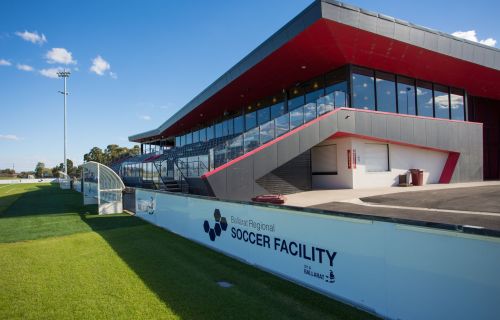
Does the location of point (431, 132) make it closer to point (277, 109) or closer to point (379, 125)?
A: point (379, 125)

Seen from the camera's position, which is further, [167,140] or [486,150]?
[167,140]

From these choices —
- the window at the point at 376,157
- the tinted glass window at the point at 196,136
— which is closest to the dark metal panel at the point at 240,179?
the window at the point at 376,157

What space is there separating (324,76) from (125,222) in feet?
45.2

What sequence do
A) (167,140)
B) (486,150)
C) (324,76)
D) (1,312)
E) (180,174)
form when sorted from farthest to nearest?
(167,140)
(486,150)
(324,76)
(180,174)
(1,312)

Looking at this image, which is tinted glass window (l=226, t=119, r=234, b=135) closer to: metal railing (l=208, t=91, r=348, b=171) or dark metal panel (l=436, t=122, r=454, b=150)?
metal railing (l=208, t=91, r=348, b=171)

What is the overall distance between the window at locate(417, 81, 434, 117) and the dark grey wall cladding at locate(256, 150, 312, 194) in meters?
8.56

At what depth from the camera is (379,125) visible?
57.1 feet

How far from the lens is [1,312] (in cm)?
436

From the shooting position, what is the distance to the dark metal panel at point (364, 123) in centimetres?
1661

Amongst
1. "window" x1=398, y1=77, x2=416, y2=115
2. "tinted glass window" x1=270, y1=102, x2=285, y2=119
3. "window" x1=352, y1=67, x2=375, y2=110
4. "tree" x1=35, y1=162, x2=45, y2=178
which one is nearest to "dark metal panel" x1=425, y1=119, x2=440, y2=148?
"window" x1=398, y1=77, x2=416, y2=115

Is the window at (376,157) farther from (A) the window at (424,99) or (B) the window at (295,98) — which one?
(B) the window at (295,98)

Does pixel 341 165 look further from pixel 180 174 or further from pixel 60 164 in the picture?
pixel 60 164

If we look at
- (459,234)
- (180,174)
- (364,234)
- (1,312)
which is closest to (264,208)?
(364,234)

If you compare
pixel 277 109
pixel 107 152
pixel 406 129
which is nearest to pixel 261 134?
pixel 277 109
